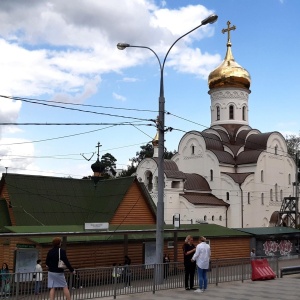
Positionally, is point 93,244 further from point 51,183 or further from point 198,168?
point 198,168

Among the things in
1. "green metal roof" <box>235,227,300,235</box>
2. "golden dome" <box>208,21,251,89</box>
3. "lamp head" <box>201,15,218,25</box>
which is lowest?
"green metal roof" <box>235,227,300,235</box>

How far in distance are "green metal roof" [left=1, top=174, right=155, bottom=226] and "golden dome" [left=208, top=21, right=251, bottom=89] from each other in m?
27.9

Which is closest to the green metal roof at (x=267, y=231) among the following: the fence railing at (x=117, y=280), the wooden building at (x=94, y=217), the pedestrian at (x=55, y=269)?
the wooden building at (x=94, y=217)

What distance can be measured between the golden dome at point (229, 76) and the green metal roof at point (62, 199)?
27.9 meters

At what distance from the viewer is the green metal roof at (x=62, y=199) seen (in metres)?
25.2

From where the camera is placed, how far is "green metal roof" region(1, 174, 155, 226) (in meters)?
25.2

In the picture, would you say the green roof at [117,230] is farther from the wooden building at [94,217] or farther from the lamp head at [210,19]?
the lamp head at [210,19]

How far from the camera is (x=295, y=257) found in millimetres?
31250

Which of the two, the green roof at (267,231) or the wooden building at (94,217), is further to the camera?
the green roof at (267,231)

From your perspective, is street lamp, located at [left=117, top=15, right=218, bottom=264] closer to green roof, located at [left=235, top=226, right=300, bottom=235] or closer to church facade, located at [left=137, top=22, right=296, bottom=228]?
green roof, located at [left=235, top=226, right=300, bottom=235]

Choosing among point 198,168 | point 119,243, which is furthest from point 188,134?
point 119,243

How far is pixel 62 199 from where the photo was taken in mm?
27234

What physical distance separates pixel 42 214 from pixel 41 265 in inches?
251

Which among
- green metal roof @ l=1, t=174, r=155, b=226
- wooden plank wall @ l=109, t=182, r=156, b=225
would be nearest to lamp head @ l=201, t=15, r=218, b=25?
green metal roof @ l=1, t=174, r=155, b=226
